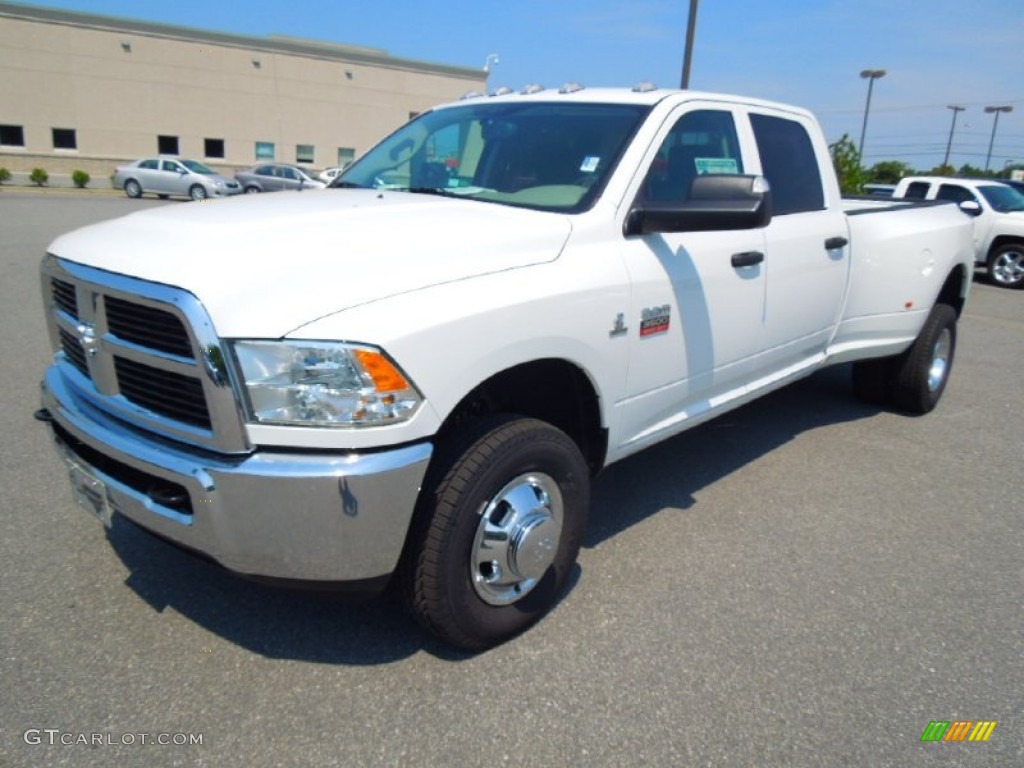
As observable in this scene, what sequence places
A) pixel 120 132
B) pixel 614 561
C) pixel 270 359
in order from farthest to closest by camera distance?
pixel 120 132
pixel 614 561
pixel 270 359

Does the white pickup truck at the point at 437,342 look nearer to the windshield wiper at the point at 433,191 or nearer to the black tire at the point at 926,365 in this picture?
the windshield wiper at the point at 433,191

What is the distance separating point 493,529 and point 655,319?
1128 millimetres

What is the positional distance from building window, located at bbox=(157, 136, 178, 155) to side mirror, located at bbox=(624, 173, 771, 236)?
46018mm

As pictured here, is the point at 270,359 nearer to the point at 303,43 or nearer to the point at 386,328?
the point at 386,328

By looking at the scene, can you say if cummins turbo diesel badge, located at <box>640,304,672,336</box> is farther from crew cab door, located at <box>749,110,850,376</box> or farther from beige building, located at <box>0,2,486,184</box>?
beige building, located at <box>0,2,486,184</box>

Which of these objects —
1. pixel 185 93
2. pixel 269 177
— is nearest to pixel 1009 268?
pixel 269 177

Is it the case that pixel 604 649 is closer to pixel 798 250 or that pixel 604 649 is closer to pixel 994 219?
pixel 798 250

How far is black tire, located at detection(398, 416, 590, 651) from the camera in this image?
2.39m

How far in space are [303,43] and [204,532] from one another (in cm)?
4876

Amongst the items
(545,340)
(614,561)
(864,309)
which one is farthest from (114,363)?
(864,309)

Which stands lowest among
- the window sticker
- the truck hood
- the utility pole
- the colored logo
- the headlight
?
the colored logo

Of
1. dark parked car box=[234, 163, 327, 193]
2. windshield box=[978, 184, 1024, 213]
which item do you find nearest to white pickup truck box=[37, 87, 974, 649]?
windshield box=[978, 184, 1024, 213]

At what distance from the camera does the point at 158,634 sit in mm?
2705

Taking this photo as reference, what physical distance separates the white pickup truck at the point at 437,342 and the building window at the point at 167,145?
44.5 meters
